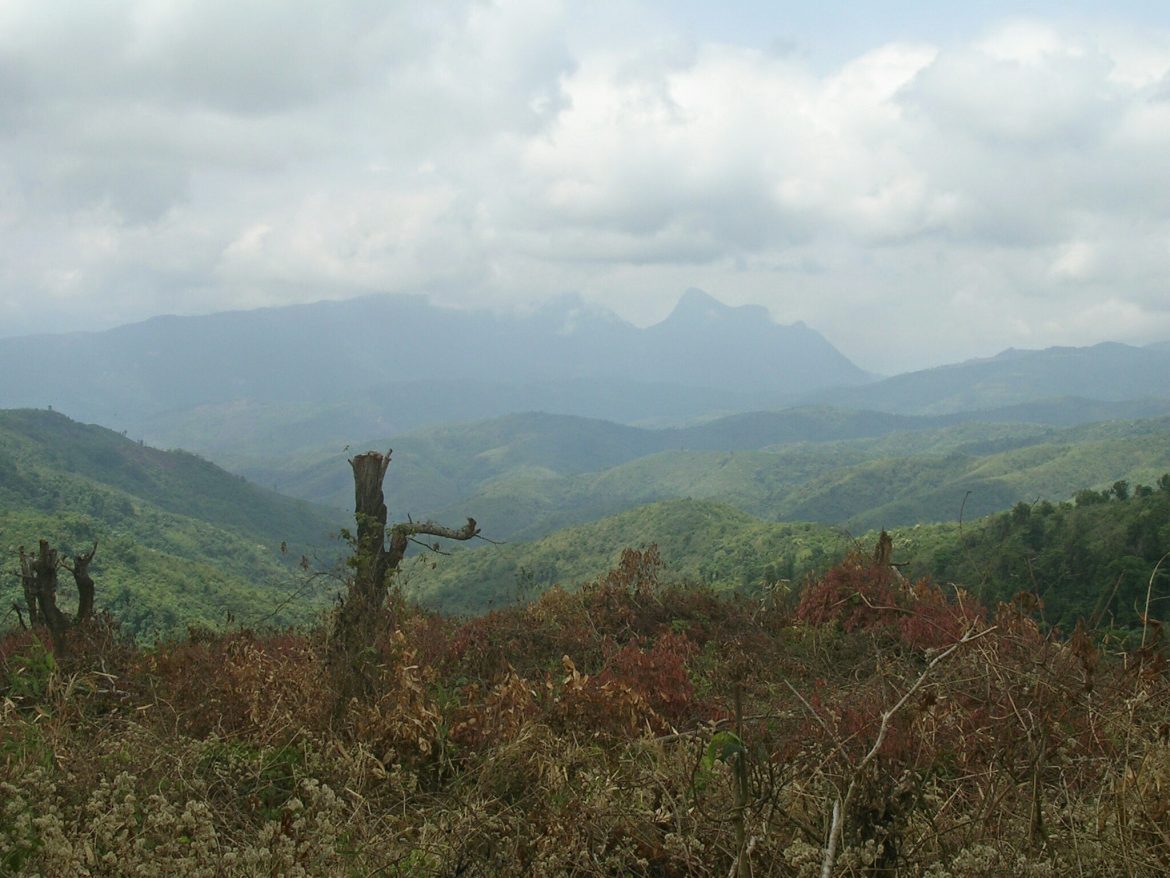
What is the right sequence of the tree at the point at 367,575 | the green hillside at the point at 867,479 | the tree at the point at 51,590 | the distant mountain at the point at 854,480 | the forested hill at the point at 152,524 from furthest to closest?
the distant mountain at the point at 854,480
the green hillside at the point at 867,479
the forested hill at the point at 152,524
the tree at the point at 51,590
the tree at the point at 367,575

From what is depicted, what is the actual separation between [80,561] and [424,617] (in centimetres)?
380

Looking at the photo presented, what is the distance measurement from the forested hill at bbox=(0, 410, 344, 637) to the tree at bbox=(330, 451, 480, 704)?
26.6 inches

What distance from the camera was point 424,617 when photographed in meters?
10.6

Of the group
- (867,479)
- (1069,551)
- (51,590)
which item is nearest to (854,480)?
(867,479)

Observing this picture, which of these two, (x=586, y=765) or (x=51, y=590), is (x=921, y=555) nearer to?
(x=586, y=765)

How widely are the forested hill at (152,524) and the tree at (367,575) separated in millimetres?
676

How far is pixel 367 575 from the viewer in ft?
23.6

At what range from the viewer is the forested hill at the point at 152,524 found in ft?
99.6

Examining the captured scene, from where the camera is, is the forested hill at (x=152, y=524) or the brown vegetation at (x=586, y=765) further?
the forested hill at (x=152, y=524)

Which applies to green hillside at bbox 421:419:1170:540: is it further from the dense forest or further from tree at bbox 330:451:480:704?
tree at bbox 330:451:480:704

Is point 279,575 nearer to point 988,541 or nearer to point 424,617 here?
point 988,541

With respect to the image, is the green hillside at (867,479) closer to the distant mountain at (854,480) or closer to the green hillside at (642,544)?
the distant mountain at (854,480)

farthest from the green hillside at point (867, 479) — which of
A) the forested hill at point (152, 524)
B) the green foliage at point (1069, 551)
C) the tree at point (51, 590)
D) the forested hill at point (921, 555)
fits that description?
the tree at point (51, 590)

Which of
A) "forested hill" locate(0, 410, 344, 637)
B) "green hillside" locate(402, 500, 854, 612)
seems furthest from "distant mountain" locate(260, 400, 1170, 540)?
"green hillside" locate(402, 500, 854, 612)
